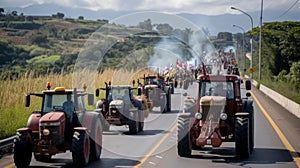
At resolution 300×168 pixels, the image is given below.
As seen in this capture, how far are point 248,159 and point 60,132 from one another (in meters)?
4.85

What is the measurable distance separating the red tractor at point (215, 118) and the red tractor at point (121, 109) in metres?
4.37

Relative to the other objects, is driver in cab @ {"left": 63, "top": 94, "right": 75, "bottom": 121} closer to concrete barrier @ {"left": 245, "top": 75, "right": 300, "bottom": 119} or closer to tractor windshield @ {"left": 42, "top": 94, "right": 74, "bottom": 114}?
tractor windshield @ {"left": 42, "top": 94, "right": 74, "bottom": 114}

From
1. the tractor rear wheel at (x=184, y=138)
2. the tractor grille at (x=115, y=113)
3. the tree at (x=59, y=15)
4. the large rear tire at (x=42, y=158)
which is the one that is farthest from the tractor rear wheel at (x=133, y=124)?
the tree at (x=59, y=15)

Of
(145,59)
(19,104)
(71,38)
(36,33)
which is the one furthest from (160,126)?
(71,38)

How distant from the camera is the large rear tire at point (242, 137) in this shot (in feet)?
45.0

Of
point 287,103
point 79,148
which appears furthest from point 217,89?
point 287,103

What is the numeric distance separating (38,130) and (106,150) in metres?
3.22

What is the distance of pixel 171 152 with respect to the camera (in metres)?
14.9

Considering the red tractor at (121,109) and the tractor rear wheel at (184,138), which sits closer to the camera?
the tractor rear wheel at (184,138)

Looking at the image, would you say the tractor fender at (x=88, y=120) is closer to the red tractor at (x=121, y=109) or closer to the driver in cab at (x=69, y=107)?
the driver in cab at (x=69, y=107)

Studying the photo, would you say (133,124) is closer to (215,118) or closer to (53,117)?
(215,118)

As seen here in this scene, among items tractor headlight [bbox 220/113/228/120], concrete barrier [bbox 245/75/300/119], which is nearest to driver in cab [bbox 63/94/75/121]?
tractor headlight [bbox 220/113/228/120]

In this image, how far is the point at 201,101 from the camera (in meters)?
14.4

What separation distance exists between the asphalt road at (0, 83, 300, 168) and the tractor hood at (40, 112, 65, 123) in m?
1.19
